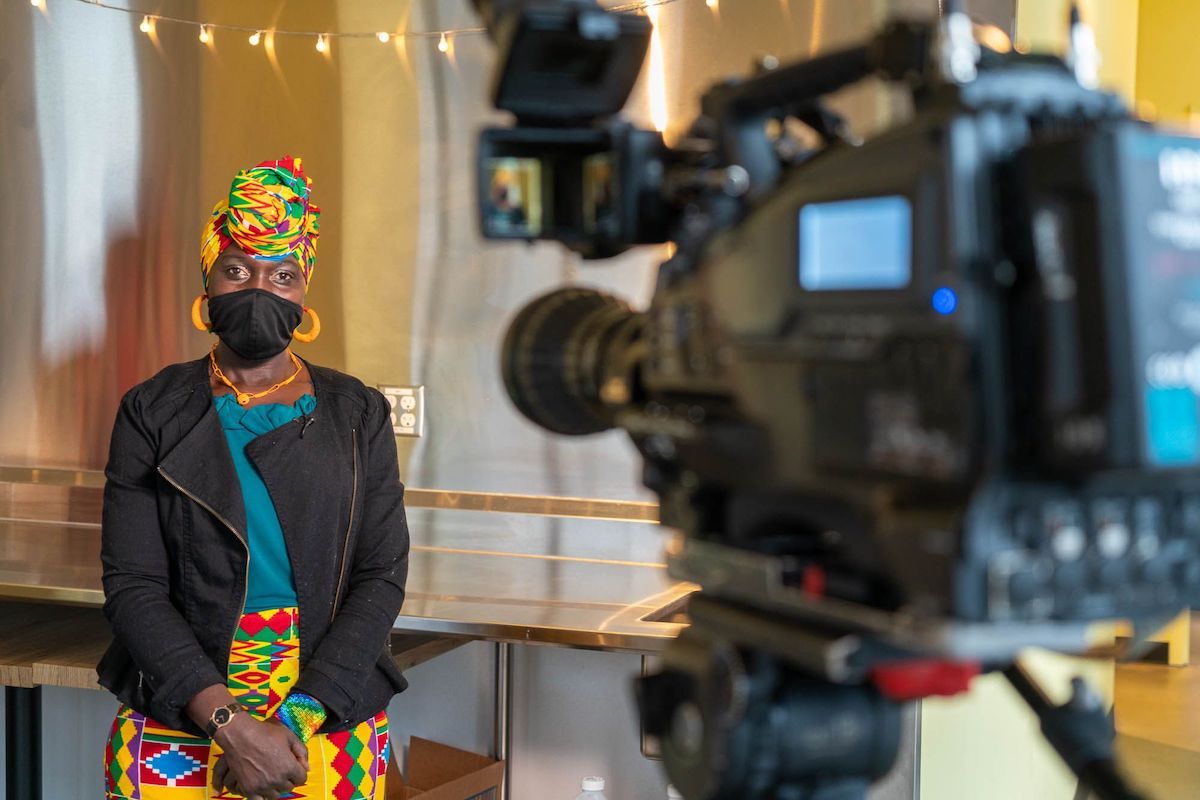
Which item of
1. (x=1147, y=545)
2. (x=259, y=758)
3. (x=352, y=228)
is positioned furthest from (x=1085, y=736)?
(x=352, y=228)

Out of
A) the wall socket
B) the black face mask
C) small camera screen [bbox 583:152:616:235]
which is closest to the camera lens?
small camera screen [bbox 583:152:616:235]

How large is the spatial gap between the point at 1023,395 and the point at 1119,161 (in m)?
0.12

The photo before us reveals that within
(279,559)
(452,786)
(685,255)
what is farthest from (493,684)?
(685,255)

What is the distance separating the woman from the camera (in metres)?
1.70

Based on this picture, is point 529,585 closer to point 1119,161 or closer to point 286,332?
point 286,332

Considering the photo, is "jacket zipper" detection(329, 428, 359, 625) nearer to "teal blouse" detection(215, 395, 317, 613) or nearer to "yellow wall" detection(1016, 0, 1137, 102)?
"teal blouse" detection(215, 395, 317, 613)

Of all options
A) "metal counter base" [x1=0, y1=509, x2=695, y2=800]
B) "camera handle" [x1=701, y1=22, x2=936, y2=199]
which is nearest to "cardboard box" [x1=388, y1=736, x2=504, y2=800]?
"metal counter base" [x1=0, y1=509, x2=695, y2=800]

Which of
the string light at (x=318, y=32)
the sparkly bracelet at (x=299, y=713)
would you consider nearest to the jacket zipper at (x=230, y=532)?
the sparkly bracelet at (x=299, y=713)

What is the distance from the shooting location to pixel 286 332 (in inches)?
71.7

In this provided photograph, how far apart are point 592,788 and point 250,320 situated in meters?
1.22

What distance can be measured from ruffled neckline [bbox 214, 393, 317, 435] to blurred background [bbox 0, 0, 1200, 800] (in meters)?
1.02

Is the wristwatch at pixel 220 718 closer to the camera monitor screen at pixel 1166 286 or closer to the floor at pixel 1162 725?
the camera monitor screen at pixel 1166 286

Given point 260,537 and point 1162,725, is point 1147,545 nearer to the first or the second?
point 260,537

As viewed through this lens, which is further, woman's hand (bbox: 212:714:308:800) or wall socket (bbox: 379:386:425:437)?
wall socket (bbox: 379:386:425:437)
